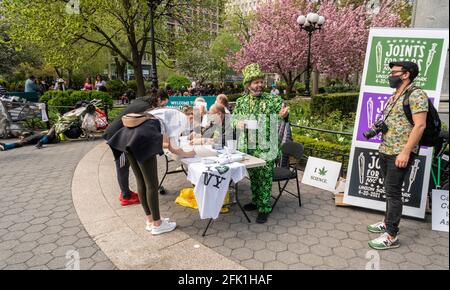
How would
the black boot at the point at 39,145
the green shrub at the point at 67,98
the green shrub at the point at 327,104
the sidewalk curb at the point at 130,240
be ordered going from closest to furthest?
the sidewalk curb at the point at 130,240
the black boot at the point at 39,145
the green shrub at the point at 327,104
the green shrub at the point at 67,98

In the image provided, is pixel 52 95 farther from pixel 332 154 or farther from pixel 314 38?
pixel 314 38

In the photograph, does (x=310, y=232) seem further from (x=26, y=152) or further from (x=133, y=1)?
(x=133, y=1)

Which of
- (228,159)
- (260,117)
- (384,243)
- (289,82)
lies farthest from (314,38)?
(384,243)

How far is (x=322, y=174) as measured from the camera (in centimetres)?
528

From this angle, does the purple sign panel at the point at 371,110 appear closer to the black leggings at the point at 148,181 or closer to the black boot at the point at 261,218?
the black boot at the point at 261,218

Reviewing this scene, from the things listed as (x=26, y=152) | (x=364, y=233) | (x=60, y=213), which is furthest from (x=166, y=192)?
(x=26, y=152)

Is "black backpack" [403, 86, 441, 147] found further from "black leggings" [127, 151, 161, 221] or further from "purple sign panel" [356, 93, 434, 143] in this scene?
"black leggings" [127, 151, 161, 221]

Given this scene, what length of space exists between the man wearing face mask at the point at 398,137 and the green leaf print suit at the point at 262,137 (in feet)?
4.21

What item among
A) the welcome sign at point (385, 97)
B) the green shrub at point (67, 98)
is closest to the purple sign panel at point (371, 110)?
the welcome sign at point (385, 97)

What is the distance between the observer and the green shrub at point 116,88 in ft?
81.0

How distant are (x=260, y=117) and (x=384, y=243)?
6.71ft

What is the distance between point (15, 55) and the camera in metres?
24.6

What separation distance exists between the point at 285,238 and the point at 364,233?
101 cm

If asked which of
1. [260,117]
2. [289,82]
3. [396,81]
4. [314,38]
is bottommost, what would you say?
[260,117]
